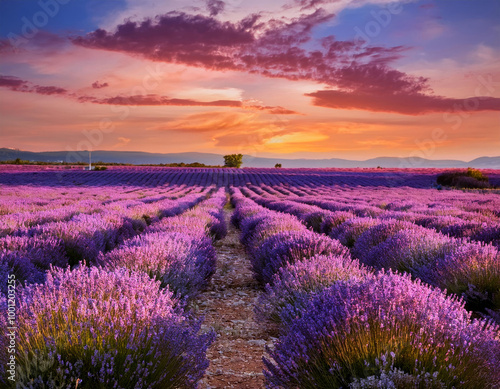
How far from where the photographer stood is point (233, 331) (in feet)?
12.7

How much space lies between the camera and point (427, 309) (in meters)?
2.09

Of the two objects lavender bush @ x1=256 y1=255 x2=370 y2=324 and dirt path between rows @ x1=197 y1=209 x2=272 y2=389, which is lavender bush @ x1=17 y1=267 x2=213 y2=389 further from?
lavender bush @ x1=256 y1=255 x2=370 y2=324

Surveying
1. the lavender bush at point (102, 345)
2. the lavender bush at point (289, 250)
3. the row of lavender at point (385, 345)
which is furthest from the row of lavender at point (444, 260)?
the lavender bush at point (102, 345)

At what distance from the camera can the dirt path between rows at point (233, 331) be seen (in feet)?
9.53

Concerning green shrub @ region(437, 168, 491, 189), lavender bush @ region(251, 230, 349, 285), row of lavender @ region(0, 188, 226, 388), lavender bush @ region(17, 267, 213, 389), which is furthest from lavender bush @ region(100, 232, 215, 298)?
green shrub @ region(437, 168, 491, 189)

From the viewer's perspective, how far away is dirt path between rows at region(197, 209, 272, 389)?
9.53 ft

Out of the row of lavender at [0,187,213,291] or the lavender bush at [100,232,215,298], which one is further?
the row of lavender at [0,187,213,291]

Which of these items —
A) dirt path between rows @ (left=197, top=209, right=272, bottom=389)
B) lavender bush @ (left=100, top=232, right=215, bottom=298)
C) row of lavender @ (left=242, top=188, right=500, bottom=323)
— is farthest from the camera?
lavender bush @ (left=100, top=232, right=215, bottom=298)

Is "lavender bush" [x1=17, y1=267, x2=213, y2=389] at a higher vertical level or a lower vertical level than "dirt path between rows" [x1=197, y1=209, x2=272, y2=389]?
higher

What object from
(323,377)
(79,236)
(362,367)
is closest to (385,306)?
(362,367)

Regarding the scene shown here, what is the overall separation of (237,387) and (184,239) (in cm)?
278

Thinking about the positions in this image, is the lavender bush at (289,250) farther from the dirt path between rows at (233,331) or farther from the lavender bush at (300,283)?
the lavender bush at (300,283)

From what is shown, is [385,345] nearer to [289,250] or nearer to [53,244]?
[289,250]

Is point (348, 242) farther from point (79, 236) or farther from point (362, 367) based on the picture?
point (362, 367)
